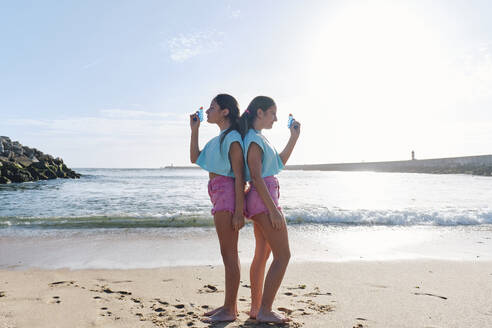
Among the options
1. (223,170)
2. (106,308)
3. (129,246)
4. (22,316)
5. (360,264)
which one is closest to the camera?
(223,170)

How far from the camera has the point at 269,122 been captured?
2521 mm

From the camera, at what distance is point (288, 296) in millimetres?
3195

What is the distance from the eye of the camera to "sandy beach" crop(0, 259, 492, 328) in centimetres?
260

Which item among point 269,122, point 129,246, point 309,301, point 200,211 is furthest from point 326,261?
point 200,211

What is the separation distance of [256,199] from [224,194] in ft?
0.75

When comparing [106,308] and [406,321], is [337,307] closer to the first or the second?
[406,321]

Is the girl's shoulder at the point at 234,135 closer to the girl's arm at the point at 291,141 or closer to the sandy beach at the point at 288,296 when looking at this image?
the girl's arm at the point at 291,141

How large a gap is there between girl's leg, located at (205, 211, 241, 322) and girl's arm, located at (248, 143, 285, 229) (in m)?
0.32

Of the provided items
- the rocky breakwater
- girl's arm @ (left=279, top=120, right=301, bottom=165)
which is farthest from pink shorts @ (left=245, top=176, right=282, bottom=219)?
A: the rocky breakwater

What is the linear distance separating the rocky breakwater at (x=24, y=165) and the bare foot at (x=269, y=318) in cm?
2154

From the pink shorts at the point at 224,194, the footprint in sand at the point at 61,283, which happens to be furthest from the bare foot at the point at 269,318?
the footprint in sand at the point at 61,283

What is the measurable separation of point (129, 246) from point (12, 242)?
2030mm

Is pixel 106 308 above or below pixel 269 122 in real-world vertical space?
below

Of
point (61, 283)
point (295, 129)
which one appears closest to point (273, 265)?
point (295, 129)
